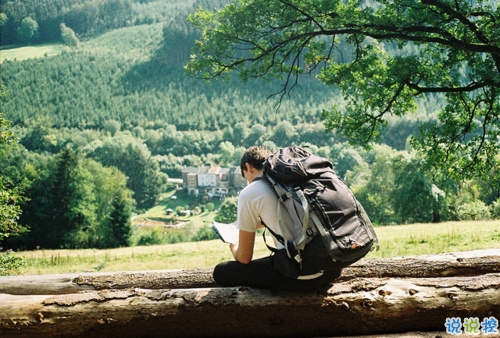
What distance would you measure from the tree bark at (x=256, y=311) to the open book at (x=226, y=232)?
45 centimetres

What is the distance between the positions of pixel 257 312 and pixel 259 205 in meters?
0.99

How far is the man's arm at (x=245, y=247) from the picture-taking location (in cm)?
398

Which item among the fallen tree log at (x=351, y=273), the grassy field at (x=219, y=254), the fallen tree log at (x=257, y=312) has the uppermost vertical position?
the fallen tree log at (x=257, y=312)

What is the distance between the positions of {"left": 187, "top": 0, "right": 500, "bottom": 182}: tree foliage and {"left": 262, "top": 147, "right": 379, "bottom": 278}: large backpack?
26.2 ft

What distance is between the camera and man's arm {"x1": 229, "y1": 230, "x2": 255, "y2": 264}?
3985mm

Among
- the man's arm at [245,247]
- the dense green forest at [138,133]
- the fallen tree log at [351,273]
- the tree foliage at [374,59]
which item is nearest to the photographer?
the man's arm at [245,247]

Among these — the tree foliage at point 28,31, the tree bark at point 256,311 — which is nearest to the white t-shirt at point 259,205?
the tree bark at point 256,311

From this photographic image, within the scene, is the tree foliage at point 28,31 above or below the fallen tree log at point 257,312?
below

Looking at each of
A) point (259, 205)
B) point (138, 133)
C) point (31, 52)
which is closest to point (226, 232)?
point (259, 205)

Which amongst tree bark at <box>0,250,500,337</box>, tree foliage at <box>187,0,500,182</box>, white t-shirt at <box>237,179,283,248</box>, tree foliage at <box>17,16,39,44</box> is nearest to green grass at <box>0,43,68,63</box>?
tree foliage at <box>17,16,39,44</box>

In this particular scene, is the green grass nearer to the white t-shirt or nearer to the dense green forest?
the dense green forest

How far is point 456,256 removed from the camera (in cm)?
534

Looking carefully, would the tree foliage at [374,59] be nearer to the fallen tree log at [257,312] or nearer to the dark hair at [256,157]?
the dark hair at [256,157]

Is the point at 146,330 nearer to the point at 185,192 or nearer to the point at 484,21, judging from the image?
the point at 484,21
